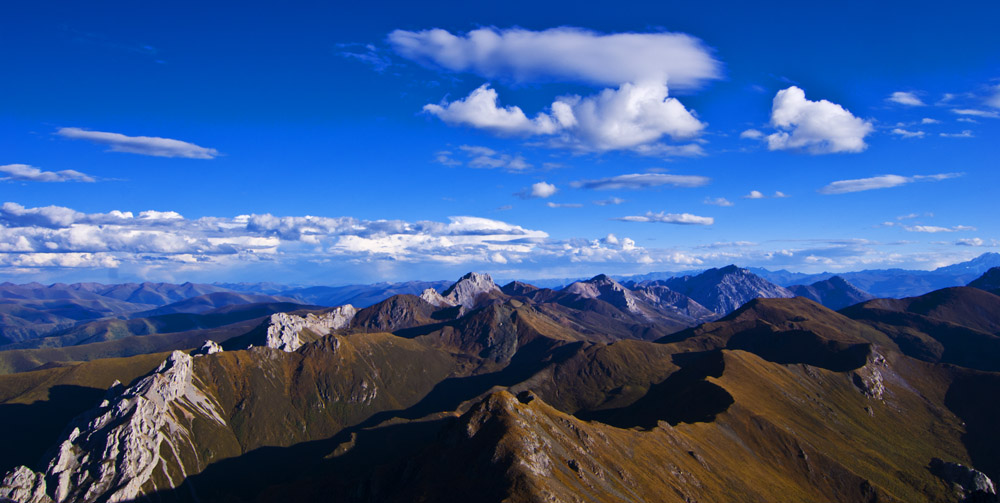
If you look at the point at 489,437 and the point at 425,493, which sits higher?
the point at 489,437

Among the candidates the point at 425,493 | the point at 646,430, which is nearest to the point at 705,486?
the point at 646,430

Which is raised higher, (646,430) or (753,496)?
(646,430)

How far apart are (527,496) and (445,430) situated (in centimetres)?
5049

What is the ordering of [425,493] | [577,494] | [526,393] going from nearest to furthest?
1. [577,494]
2. [425,493]
3. [526,393]

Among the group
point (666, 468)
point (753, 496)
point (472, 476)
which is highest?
point (472, 476)

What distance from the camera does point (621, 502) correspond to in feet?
462

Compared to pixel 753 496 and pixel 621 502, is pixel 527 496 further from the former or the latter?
pixel 753 496

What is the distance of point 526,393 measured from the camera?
19662 cm

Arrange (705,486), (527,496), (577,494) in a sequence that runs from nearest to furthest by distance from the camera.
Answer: (527,496), (577,494), (705,486)

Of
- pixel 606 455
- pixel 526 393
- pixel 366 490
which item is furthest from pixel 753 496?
pixel 366 490

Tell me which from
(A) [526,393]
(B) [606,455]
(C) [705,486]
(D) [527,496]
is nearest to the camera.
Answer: (D) [527,496]

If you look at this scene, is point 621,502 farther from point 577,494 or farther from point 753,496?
point 753,496

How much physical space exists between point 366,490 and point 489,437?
4982cm

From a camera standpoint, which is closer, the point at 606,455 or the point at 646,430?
the point at 606,455
